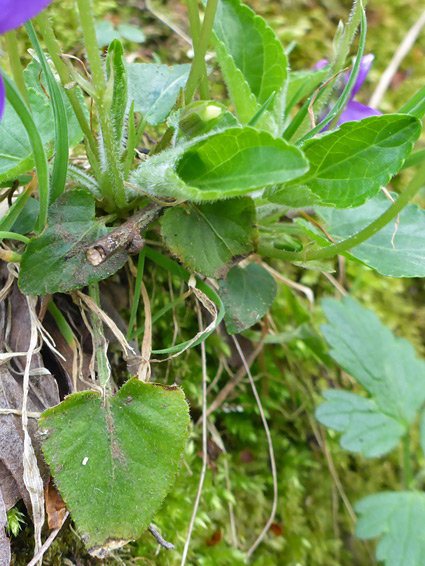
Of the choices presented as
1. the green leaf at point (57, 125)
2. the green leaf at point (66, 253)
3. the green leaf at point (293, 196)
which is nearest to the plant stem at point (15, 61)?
the green leaf at point (57, 125)

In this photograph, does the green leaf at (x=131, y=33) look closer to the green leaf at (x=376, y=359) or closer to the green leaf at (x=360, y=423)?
the green leaf at (x=376, y=359)

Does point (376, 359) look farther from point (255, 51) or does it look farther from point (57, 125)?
point (57, 125)

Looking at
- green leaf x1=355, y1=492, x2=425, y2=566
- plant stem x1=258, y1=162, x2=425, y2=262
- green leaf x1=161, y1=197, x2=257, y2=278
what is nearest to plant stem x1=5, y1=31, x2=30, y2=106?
green leaf x1=161, y1=197, x2=257, y2=278

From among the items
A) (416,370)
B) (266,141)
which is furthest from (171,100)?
(416,370)

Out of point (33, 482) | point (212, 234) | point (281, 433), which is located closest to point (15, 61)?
point (212, 234)

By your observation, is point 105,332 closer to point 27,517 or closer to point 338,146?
point 27,517

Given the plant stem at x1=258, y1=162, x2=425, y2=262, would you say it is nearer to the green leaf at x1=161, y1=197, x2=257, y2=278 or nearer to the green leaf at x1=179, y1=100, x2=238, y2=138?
the green leaf at x1=161, y1=197, x2=257, y2=278

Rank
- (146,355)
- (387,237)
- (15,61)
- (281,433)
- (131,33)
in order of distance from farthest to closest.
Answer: (131,33), (281,433), (387,237), (146,355), (15,61)
